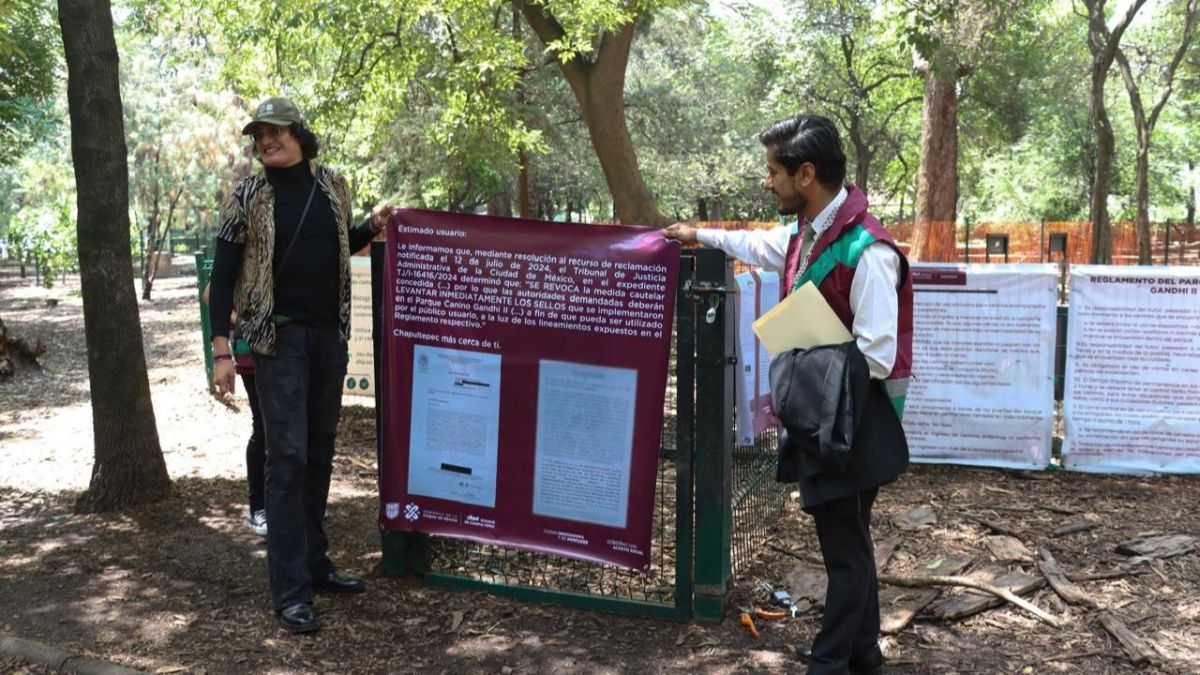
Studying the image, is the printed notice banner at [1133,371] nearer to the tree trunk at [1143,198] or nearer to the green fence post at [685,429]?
the green fence post at [685,429]

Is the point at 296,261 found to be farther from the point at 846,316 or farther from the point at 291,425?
the point at 846,316

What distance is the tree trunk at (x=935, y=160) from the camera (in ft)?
56.6

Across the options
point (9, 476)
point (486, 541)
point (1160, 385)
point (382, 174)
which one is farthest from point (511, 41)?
point (382, 174)

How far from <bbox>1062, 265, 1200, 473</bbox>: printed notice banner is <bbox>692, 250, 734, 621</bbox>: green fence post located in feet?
11.6

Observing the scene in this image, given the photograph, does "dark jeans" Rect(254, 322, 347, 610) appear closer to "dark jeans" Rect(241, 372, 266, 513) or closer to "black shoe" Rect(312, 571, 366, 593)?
"black shoe" Rect(312, 571, 366, 593)

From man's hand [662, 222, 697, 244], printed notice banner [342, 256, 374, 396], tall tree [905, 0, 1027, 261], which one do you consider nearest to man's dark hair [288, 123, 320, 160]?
man's hand [662, 222, 697, 244]

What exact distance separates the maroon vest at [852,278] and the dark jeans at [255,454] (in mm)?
3098


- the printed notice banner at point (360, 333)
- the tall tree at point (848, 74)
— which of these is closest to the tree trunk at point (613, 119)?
the printed notice banner at point (360, 333)

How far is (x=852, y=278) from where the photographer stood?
3357mm

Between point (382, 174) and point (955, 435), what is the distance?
2007 cm

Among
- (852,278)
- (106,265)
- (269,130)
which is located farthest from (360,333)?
(852,278)

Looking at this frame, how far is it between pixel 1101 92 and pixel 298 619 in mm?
17221

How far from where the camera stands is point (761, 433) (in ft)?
17.5

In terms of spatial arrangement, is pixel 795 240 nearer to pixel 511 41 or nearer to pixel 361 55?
pixel 511 41
